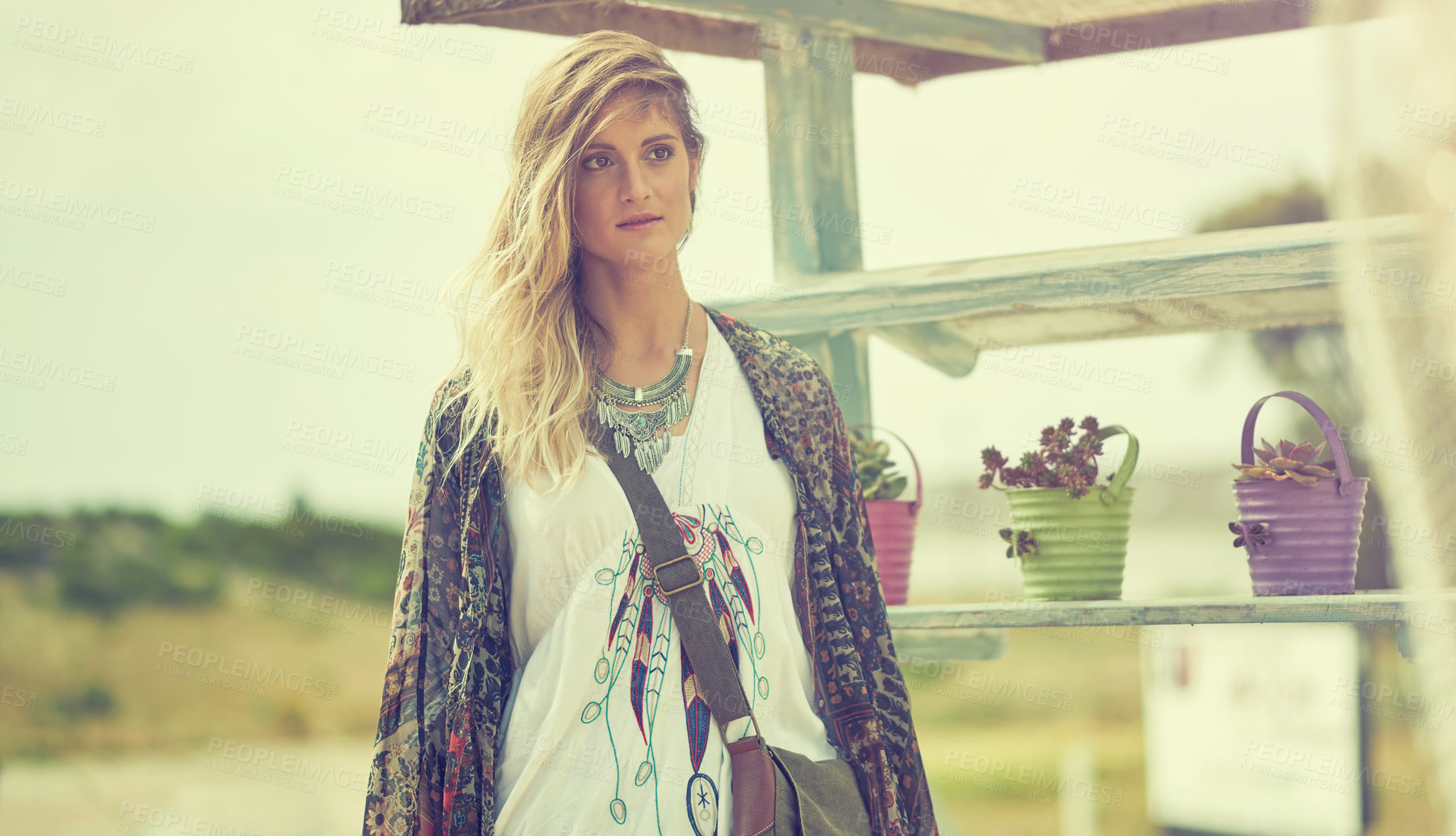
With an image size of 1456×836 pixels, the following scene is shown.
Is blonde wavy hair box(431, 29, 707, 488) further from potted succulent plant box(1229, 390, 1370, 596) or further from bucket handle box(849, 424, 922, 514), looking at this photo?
potted succulent plant box(1229, 390, 1370, 596)

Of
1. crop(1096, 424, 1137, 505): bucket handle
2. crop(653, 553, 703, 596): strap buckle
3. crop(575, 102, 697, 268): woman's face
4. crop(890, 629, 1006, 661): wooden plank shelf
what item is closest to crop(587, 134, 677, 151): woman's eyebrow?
crop(575, 102, 697, 268): woman's face

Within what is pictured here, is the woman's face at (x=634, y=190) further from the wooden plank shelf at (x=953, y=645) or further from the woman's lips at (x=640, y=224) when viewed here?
the wooden plank shelf at (x=953, y=645)

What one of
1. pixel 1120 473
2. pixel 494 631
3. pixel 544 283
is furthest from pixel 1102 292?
pixel 494 631

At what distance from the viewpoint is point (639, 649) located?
71.8 inches

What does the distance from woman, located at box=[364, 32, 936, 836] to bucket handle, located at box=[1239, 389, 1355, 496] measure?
3.11 ft

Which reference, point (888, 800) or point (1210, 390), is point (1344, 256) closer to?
point (888, 800)

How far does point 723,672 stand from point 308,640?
2404 centimetres

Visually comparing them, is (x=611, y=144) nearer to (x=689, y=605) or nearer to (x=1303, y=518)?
(x=689, y=605)

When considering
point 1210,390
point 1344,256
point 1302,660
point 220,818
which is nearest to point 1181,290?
point 1344,256

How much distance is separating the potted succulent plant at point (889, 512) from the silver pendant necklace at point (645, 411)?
101 centimetres

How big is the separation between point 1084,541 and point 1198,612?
1.04 feet

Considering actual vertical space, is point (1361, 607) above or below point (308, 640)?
above

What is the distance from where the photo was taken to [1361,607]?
2.32 metres

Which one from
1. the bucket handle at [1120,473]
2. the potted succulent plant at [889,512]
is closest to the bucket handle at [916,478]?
the potted succulent plant at [889,512]
